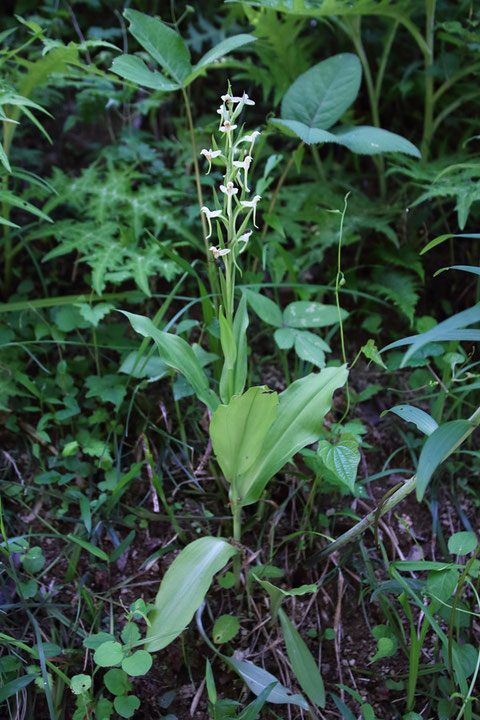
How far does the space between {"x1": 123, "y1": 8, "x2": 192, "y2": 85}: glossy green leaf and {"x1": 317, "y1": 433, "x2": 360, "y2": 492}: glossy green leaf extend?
1.15 m

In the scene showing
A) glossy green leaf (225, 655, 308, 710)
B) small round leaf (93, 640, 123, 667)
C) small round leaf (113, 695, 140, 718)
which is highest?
small round leaf (93, 640, 123, 667)

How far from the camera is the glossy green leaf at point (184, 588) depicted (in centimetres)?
120

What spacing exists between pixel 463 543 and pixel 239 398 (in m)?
0.60

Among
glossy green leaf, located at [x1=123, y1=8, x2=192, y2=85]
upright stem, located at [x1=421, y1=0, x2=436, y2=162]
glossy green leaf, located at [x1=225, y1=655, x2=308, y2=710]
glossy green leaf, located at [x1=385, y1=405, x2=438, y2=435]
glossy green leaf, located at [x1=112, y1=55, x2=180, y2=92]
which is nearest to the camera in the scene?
glossy green leaf, located at [x1=385, y1=405, x2=438, y2=435]

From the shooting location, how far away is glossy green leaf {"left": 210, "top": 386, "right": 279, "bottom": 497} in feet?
3.85

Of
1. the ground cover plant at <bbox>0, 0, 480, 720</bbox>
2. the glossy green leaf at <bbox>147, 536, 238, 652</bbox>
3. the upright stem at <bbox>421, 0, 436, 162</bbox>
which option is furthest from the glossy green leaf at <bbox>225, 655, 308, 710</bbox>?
the upright stem at <bbox>421, 0, 436, 162</bbox>

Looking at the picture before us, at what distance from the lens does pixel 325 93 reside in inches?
67.8

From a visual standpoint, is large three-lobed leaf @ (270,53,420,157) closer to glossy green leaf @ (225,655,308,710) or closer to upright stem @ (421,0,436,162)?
upright stem @ (421,0,436,162)

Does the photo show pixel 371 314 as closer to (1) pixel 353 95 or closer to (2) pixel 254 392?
(1) pixel 353 95

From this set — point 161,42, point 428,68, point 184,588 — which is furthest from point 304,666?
point 428,68

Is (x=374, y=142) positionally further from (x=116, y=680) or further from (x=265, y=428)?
(x=116, y=680)

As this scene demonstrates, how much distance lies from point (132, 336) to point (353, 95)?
1.10 m

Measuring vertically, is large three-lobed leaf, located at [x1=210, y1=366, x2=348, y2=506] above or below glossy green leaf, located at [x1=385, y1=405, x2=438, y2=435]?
below

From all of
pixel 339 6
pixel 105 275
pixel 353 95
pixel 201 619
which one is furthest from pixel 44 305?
pixel 339 6
